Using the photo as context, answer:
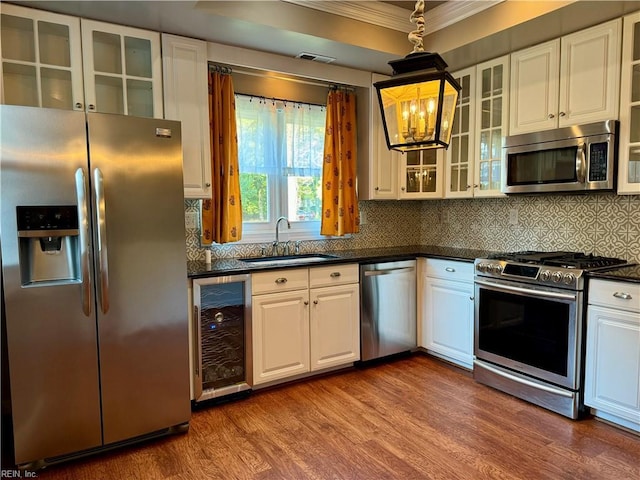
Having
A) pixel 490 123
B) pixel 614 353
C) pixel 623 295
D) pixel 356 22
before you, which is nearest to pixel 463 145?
pixel 490 123

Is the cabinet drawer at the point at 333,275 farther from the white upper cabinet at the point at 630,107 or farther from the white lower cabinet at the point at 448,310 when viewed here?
the white upper cabinet at the point at 630,107

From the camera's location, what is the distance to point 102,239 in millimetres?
2166

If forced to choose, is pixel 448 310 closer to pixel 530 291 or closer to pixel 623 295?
pixel 530 291

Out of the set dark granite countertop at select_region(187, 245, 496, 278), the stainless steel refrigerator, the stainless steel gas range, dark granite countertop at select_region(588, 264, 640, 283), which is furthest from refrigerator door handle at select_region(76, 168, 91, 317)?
dark granite countertop at select_region(588, 264, 640, 283)

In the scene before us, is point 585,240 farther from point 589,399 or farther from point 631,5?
point 631,5

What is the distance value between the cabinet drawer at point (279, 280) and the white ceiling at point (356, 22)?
5.28 feet

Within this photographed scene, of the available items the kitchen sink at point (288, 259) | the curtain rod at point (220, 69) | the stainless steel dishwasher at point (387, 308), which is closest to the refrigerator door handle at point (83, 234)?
the kitchen sink at point (288, 259)

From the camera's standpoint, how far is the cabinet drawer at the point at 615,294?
2.33m

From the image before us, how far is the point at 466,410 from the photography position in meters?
2.75

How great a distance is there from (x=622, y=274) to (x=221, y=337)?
2.47m

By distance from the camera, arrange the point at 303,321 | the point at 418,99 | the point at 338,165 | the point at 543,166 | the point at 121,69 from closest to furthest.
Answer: the point at 418,99 → the point at 121,69 → the point at 543,166 → the point at 303,321 → the point at 338,165

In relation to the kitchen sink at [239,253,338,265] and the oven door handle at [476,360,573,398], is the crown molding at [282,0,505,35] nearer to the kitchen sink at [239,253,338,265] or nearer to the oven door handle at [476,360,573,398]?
the kitchen sink at [239,253,338,265]

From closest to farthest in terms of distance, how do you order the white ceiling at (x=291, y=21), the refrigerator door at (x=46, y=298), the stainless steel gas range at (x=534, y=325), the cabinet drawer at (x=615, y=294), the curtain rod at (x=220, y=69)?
the refrigerator door at (x=46, y=298)
the cabinet drawer at (x=615, y=294)
the white ceiling at (x=291, y=21)
the stainless steel gas range at (x=534, y=325)
the curtain rod at (x=220, y=69)

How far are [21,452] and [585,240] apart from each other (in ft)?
12.1
